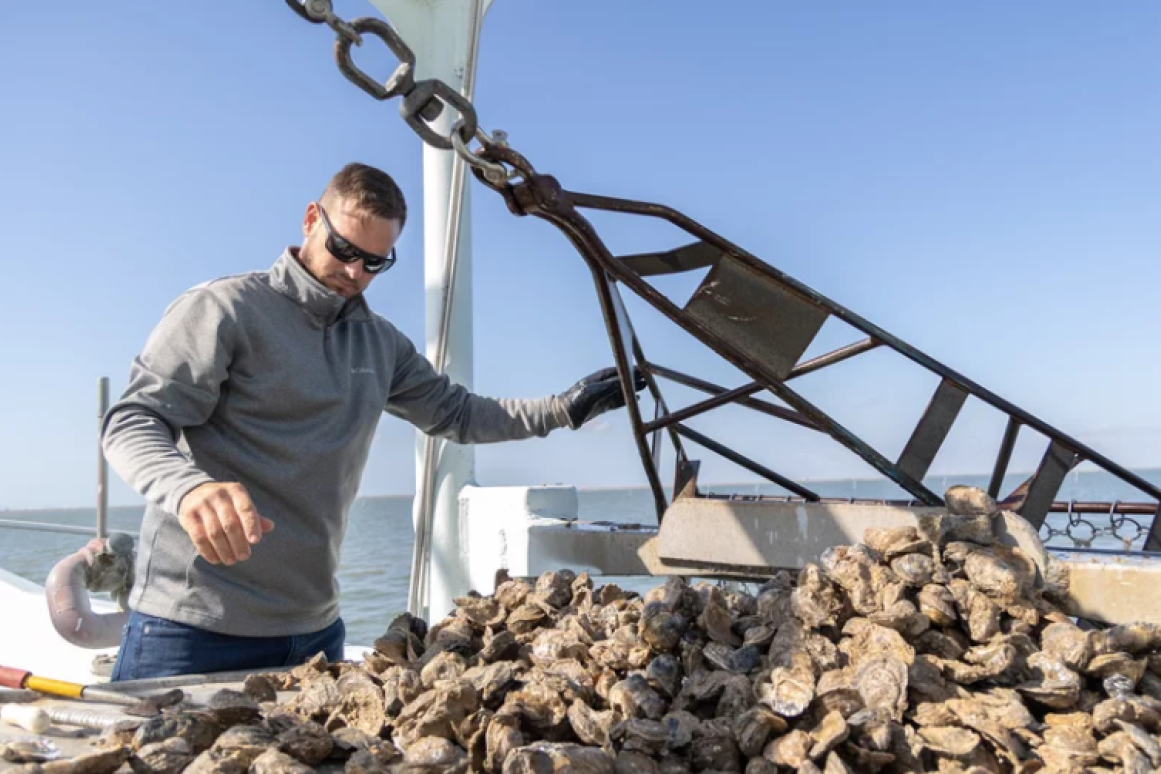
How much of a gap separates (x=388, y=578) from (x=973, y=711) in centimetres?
1299

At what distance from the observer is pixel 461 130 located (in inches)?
63.8

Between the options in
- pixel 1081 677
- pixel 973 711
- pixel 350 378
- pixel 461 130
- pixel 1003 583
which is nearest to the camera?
pixel 973 711

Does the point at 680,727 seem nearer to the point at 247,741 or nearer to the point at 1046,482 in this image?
the point at 247,741

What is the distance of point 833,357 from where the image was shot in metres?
2.18

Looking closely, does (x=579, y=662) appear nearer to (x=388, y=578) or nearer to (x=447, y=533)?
(x=447, y=533)

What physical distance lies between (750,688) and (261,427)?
1.27 metres

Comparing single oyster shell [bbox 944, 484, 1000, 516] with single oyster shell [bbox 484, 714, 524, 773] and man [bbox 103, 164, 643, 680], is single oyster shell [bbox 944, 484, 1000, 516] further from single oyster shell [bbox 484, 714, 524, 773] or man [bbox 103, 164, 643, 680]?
man [bbox 103, 164, 643, 680]

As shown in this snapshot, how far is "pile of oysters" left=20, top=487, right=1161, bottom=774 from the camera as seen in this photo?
111 cm

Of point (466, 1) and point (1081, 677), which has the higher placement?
point (466, 1)

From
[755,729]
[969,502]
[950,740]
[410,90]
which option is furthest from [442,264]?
[950,740]

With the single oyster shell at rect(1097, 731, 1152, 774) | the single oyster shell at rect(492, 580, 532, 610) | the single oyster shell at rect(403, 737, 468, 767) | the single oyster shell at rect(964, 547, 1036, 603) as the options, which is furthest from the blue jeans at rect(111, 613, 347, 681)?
the single oyster shell at rect(1097, 731, 1152, 774)

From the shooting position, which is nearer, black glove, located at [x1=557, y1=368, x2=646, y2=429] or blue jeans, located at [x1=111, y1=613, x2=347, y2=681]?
blue jeans, located at [x1=111, y1=613, x2=347, y2=681]

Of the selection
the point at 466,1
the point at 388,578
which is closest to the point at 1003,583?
the point at 466,1

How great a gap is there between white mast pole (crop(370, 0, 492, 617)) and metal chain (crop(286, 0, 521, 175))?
1.86 m
